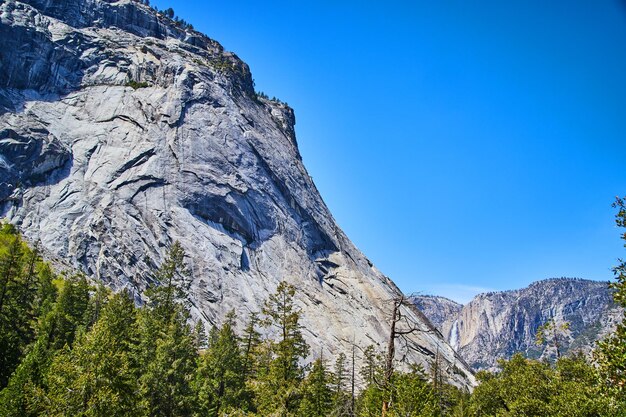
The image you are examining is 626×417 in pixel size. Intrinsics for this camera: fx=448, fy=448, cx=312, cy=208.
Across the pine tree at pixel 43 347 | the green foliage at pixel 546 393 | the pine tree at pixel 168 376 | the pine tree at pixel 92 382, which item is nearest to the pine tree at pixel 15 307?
the pine tree at pixel 43 347

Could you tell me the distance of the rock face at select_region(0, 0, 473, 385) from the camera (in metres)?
95.3

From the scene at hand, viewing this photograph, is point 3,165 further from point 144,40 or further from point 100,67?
point 144,40

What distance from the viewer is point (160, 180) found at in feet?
347

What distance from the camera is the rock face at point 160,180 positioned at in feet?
313

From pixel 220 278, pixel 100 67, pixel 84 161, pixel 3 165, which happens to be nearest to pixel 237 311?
pixel 220 278

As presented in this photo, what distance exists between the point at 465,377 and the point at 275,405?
99247mm

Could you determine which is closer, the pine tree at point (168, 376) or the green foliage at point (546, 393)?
the green foliage at point (546, 393)

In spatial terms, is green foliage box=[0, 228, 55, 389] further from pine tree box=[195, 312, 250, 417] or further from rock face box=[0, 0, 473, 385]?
rock face box=[0, 0, 473, 385]

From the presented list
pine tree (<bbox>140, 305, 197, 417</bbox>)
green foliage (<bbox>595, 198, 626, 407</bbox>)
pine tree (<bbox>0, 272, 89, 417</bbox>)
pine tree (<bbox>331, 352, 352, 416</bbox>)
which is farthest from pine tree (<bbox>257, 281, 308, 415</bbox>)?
green foliage (<bbox>595, 198, 626, 407</bbox>)

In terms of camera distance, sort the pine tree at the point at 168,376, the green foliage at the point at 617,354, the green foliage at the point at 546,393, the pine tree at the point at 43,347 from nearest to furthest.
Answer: the green foliage at the point at 617,354
the green foliage at the point at 546,393
the pine tree at the point at 43,347
the pine tree at the point at 168,376

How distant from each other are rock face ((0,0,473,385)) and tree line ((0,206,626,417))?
33.4 meters

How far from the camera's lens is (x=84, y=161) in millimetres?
109250

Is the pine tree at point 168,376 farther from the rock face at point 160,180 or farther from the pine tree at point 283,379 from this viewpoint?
the rock face at point 160,180

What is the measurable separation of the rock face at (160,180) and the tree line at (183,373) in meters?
33.4
